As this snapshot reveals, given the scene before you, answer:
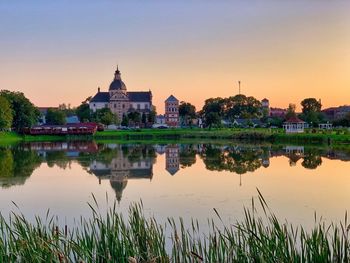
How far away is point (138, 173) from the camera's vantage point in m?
22.5

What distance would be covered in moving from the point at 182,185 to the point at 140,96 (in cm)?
9799

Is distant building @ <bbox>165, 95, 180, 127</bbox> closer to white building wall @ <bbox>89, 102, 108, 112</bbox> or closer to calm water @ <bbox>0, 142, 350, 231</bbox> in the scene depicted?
white building wall @ <bbox>89, 102, 108, 112</bbox>

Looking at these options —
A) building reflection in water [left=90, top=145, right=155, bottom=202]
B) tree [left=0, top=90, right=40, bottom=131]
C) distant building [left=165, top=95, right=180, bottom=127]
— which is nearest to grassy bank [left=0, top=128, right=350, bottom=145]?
tree [left=0, top=90, right=40, bottom=131]

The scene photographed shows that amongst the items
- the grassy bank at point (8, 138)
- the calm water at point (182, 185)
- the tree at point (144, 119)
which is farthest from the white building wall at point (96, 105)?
the calm water at point (182, 185)

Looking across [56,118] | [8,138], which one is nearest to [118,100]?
[56,118]

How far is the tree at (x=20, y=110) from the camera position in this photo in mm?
65375

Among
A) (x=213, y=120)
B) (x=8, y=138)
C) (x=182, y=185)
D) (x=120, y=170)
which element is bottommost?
(x=182, y=185)

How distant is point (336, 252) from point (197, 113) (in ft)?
331

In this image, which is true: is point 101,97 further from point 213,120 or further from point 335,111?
point 335,111

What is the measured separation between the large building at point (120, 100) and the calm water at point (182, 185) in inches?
3191

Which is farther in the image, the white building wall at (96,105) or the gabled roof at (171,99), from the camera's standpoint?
the white building wall at (96,105)

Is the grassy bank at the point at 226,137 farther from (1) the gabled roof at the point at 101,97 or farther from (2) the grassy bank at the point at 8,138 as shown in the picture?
(1) the gabled roof at the point at 101,97

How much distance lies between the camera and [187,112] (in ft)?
345

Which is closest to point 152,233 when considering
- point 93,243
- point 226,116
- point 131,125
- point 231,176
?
point 93,243
